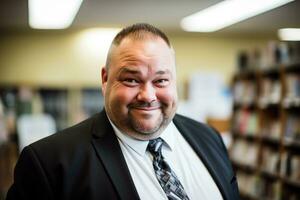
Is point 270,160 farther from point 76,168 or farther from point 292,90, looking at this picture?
point 76,168

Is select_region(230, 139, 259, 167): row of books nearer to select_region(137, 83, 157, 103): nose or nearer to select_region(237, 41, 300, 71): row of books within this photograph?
select_region(237, 41, 300, 71): row of books

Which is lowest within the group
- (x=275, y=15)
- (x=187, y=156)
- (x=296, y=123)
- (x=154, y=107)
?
(x=296, y=123)

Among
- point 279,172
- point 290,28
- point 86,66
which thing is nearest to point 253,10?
point 290,28

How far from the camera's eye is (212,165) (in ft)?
5.54

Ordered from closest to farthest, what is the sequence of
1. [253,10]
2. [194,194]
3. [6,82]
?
[194,194] < [253,10] < [6,82]

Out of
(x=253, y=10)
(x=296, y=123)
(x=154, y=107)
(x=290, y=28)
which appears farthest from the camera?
(x=290, y=28)

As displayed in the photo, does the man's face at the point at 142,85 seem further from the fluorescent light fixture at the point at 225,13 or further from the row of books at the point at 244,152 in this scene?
the row of books at the point at 244,152

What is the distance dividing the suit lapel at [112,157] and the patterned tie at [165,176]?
0.40ft

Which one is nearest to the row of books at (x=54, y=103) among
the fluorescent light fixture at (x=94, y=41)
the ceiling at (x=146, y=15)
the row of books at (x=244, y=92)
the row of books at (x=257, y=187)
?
the fluorescent light fixture at (x=94, y=41)

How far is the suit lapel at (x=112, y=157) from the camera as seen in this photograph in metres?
1.43

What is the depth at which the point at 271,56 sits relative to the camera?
5410 millimetres

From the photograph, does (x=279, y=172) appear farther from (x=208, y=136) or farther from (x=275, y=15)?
(x=208, y=136)

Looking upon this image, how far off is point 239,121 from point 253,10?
5.30 ft

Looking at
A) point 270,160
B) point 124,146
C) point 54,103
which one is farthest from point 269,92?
point 124,146
